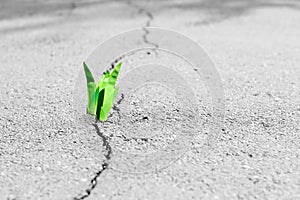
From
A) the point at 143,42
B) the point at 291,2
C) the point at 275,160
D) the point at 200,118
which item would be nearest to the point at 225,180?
the point at 275,160

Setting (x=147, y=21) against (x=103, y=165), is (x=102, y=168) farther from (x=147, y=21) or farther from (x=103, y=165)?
(x=147, y=21)

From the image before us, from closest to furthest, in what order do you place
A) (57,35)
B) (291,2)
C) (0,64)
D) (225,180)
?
(225,180) < (0,64) < (57,35) < (291,2)

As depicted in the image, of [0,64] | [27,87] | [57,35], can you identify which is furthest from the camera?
[57,35]

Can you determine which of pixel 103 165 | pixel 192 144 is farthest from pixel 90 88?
pixel 192 144

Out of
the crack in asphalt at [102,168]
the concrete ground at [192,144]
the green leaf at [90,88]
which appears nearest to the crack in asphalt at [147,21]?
the concrete ground at [192,144]

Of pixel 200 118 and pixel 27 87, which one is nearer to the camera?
pixel 200 118

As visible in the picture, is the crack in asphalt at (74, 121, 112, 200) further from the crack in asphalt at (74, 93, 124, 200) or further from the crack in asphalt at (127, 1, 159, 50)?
the crack in asphalt at (127, 1, 159, 50)

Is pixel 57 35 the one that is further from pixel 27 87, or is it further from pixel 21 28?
pixel 27 87
